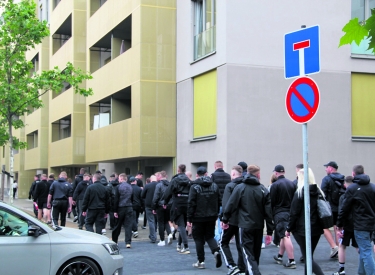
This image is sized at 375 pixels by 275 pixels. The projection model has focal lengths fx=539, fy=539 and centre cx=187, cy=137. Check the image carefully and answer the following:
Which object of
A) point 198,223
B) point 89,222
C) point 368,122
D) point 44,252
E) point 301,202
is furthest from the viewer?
point 368,122

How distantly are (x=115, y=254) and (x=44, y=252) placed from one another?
3.85 feet

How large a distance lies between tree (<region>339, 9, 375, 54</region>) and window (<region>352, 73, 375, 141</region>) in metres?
16.6

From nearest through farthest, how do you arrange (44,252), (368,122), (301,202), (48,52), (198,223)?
(44,252) → (301,202) → (198,223) → (368,122) → (48,52)

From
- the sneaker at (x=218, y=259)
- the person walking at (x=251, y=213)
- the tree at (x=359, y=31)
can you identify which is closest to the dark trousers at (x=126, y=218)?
the sneaker at (x=218, y=259)

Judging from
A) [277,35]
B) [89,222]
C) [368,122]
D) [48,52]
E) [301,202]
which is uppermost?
[48,52]

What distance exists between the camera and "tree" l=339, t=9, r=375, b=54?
3576 mm

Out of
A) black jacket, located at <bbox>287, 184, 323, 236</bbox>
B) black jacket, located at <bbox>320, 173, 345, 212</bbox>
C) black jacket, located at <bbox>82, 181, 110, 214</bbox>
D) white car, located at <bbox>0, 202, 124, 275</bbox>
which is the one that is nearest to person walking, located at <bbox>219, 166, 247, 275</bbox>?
black jacket, located at <bbox>287, 184, 323, 236</bbox>

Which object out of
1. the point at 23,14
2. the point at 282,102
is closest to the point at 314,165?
the point at 282,102

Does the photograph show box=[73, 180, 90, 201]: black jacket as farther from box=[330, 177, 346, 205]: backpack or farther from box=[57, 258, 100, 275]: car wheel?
box=[57, 258, 100, 275]: car wheel

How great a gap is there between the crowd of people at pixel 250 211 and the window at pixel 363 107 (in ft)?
27.2

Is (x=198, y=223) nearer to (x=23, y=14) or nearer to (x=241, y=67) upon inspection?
(x=241, y=67)

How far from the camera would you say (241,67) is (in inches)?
719

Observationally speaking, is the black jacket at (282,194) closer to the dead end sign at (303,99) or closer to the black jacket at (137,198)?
the dead end sign at (303,99)

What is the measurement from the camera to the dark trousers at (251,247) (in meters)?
8.60
